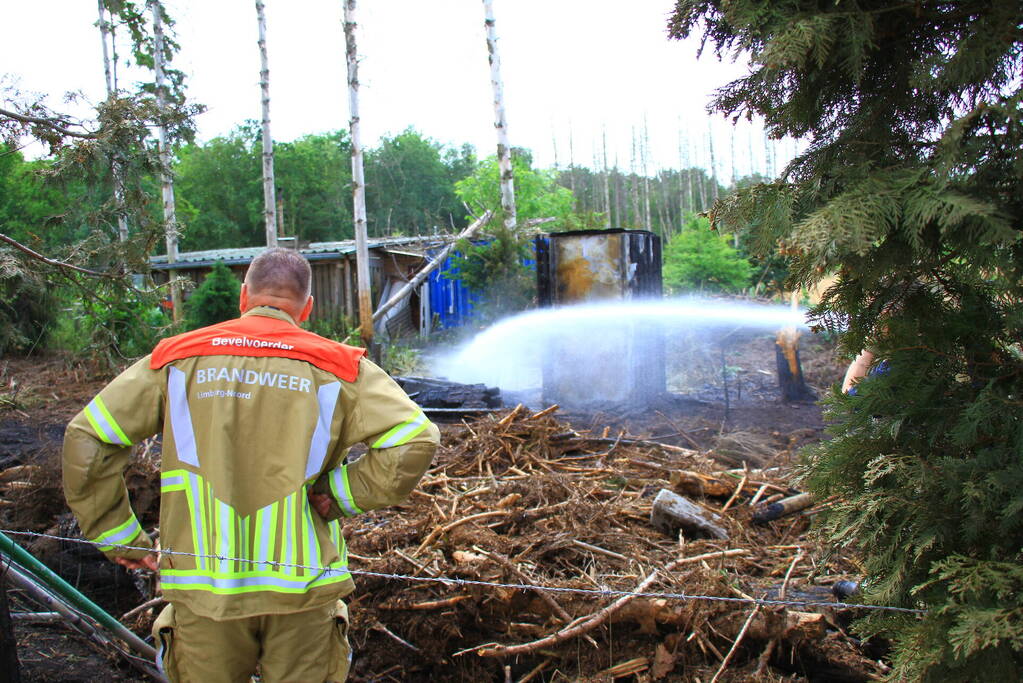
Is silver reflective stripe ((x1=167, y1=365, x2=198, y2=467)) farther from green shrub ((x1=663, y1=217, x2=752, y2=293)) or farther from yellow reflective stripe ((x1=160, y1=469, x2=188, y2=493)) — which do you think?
Answer: green shrub ((x1=663, y1=217, x2=752, y2=293))

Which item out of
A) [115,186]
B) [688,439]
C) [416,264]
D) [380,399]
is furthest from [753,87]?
[416,264]

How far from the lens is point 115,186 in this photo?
4.73 m

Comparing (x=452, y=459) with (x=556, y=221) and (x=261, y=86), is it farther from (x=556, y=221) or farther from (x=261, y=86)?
(x=261, y=86)

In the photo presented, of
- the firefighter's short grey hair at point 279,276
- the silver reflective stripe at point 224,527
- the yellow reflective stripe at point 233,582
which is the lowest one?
the yellow reflective stripe at point 233,582

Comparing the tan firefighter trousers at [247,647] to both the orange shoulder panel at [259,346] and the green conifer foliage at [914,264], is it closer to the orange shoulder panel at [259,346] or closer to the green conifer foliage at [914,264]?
the orange shoulder panel at [259,346]

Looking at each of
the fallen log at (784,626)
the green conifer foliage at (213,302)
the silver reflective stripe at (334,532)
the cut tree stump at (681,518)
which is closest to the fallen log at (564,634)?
the fallen log at (784,626)

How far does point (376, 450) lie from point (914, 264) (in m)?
1.85

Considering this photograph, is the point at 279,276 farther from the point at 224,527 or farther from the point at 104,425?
the point at 224,527

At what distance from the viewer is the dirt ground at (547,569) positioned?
11.8 ft

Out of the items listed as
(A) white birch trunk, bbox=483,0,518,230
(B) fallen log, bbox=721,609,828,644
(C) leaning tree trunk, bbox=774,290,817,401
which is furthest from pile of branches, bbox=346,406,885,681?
(A) white birch trunk, bbox=483,0,518,230

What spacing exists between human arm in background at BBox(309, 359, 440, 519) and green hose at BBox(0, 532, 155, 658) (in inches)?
45.3

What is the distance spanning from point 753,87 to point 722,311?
11360mm

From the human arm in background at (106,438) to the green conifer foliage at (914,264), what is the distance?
6.70 feet

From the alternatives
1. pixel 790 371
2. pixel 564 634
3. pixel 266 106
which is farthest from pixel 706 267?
pixel 564 634
